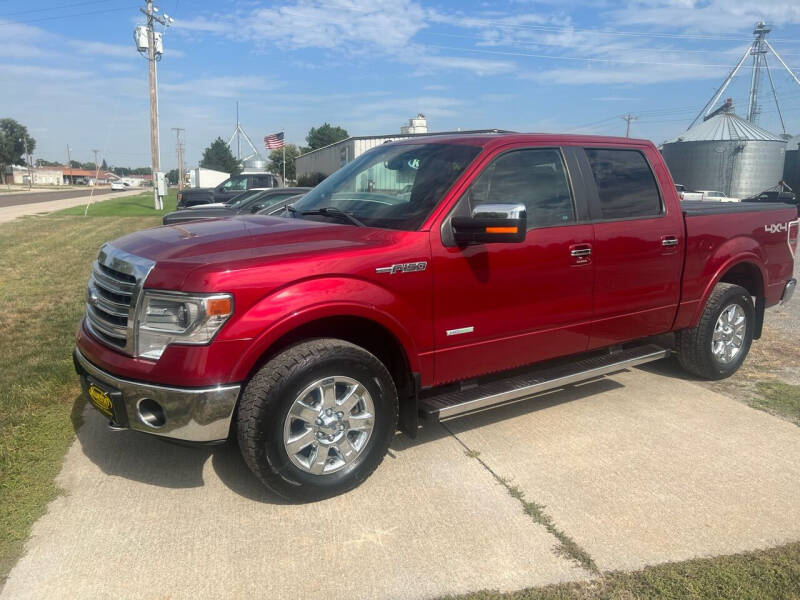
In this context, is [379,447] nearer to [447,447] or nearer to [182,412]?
[447,447]

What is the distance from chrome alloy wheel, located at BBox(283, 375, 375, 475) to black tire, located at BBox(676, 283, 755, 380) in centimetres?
312

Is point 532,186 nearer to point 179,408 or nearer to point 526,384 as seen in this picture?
point 526,384

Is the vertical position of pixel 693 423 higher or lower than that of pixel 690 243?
lower

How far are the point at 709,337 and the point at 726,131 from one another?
49078mm

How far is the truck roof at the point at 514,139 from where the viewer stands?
13.4 feet

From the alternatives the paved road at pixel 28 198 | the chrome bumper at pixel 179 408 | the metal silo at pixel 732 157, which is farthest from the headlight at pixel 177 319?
the metal silo at pixel 732 157

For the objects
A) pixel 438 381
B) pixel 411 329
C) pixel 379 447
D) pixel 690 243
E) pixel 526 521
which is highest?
pixel 690 243

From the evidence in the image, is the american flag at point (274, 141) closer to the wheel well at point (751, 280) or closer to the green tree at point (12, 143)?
the wheel well at point (751, 280)

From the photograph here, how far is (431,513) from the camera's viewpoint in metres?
3.39

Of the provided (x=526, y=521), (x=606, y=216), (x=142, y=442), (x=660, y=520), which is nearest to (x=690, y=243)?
(x=606, y=216)

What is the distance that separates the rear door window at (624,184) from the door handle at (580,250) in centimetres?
31

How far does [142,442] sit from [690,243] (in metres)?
4.25

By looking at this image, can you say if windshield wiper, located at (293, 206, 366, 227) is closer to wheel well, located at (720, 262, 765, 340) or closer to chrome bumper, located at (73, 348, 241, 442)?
chrome bumper, located at (73, 348, 241, 442)

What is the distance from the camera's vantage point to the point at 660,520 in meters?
3.34
